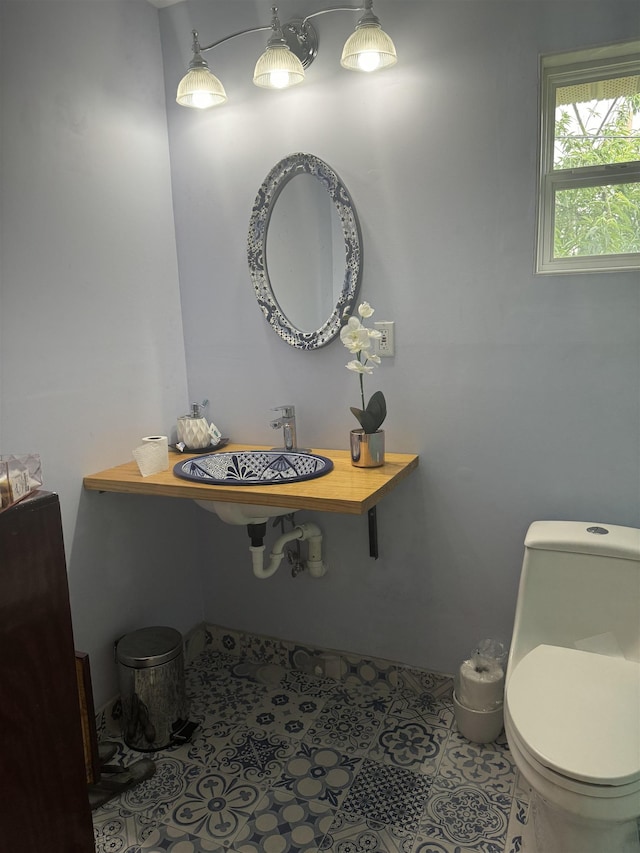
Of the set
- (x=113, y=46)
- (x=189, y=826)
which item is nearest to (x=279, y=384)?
(x=113, y=46)

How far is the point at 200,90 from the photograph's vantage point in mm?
2043

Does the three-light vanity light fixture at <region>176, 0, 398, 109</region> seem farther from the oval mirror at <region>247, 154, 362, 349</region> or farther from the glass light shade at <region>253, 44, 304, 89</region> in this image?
the oval mirror at <region>247, 154, 362, 349</region>

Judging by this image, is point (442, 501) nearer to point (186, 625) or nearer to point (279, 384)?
point (279, 384)

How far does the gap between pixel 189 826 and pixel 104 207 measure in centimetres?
189

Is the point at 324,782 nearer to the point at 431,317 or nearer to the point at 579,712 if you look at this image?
the point at 579,712

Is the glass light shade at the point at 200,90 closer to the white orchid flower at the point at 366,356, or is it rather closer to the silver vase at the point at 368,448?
the white orchid flower at the point at 366,356

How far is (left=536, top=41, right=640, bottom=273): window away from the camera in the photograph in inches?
72.5

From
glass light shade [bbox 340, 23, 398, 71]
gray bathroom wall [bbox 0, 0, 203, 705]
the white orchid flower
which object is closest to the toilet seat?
the white orchid flower

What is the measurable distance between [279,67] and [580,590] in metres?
1.75

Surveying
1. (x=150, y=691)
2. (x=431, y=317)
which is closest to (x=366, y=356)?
(x=431, y=317)

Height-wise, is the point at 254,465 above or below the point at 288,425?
below

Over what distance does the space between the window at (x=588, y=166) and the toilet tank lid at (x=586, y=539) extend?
74 centimetres

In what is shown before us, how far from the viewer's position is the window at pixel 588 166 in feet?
6.04

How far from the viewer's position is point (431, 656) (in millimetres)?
2277
